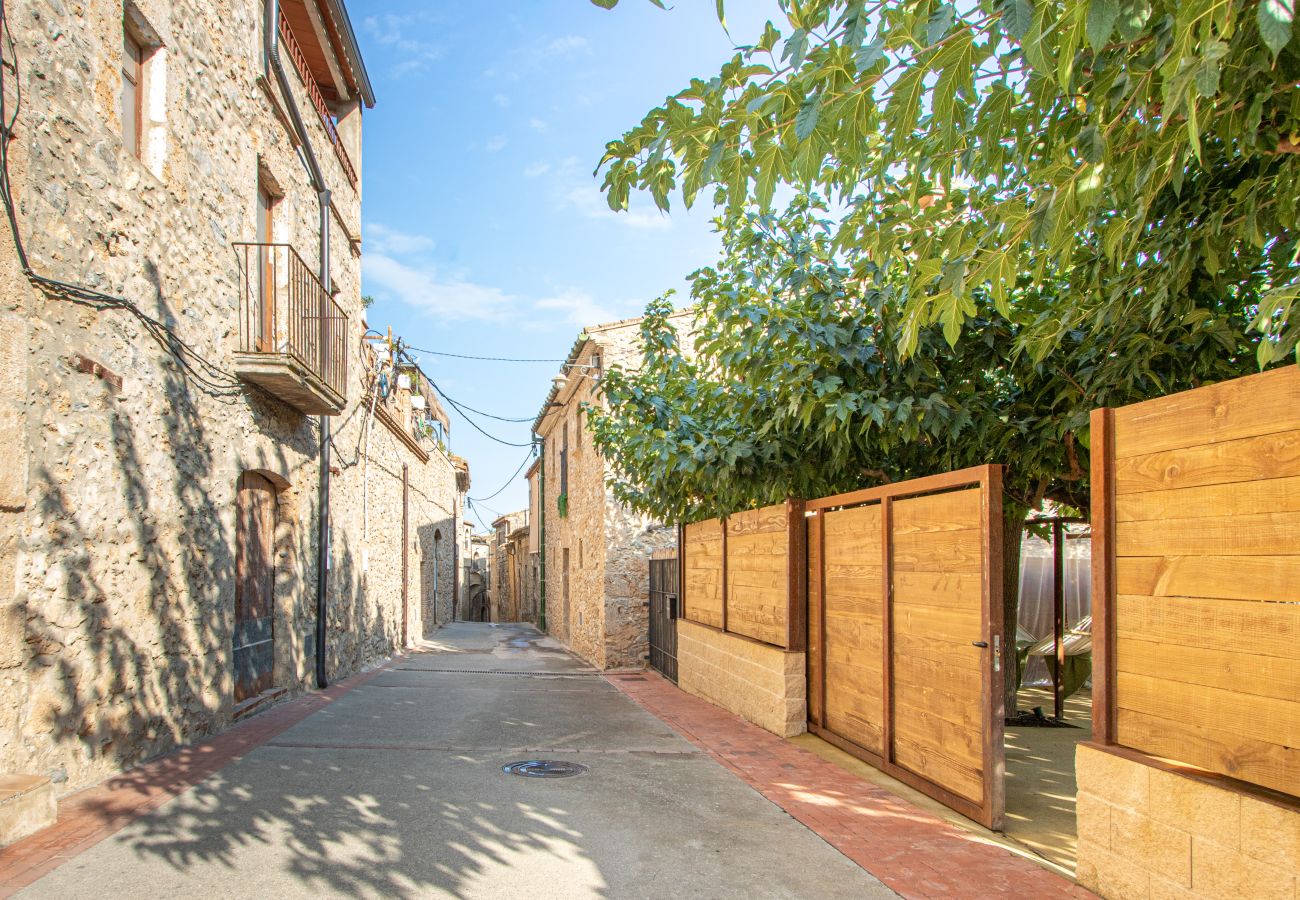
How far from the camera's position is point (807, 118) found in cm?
240

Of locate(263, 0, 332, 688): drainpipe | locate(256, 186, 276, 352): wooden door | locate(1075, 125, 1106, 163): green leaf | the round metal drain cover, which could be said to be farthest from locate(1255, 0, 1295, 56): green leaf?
locate(263, 0, 332, 688): drainpipe

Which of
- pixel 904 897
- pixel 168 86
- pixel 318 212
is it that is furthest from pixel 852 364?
pixel 318 212

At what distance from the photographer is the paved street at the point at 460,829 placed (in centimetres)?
370

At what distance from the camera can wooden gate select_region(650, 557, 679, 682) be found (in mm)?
12148

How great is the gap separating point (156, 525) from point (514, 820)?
360cm

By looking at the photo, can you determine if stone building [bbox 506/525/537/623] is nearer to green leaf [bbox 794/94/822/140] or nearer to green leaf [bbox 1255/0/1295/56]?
green leaf [bbox 794/94/822/140]

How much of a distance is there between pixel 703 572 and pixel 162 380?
617 cm

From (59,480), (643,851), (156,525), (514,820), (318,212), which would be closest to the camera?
(643,851)

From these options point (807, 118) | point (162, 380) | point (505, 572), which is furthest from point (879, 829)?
point (505, 572)

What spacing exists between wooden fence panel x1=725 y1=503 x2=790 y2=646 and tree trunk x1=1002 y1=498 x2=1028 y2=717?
2000 mm

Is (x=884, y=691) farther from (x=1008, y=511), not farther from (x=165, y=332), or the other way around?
(x=165, y=332)

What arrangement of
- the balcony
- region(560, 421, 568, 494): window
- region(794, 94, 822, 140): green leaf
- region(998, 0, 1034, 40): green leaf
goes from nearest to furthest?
region(998, 0, 1034, 40): green leaf
region(794, 94, 822, 140): green leaf
the balcony
region(560, 421, 568, 494): window

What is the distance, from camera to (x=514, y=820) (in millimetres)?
4633

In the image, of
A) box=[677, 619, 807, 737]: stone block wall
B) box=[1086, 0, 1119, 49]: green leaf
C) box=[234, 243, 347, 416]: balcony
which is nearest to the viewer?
box=[1086, 0, 1119, 49]: green leaf
